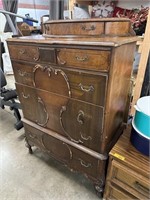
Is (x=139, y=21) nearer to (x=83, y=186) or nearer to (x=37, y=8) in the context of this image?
(x=83, y=186)

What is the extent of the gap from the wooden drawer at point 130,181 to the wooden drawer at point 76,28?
2.80ft

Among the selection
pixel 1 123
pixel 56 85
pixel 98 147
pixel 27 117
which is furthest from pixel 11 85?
pixel 98 147

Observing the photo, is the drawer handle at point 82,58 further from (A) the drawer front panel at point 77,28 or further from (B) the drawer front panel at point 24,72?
(B) the drawer front panel at point 24,72

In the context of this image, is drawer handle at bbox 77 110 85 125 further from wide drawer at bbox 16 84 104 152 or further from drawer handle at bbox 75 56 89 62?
drawer handle at bbox 75 56 89 62

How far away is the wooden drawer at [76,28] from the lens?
3.00ft

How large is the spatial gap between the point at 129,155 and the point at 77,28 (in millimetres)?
895

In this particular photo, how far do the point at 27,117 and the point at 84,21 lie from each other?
935 millimetres

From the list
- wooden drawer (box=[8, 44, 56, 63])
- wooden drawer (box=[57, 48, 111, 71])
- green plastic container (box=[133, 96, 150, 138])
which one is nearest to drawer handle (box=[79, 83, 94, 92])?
wooden drawer (box=[57, 48, 111, 71])

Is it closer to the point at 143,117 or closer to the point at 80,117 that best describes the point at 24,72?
the point at 80,117

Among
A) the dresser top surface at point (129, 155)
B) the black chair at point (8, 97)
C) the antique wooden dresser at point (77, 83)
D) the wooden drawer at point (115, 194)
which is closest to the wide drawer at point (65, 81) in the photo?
the antique wooden dresser at point (77, 83)

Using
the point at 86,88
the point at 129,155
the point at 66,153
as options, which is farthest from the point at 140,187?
the point at 86,88

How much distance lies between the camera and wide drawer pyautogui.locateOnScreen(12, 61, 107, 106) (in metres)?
0.81

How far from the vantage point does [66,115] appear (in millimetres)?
1044

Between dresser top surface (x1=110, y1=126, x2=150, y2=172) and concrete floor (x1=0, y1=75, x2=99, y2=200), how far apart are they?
0.53m
